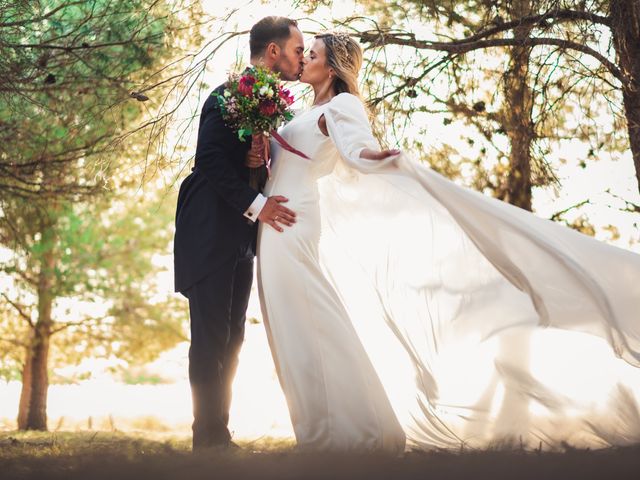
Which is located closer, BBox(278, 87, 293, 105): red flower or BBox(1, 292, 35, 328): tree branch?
BBox(278, 87, 293, 105): red flower

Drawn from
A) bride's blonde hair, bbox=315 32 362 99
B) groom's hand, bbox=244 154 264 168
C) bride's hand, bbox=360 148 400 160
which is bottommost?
bride's hand, bbox=360 148 400 160

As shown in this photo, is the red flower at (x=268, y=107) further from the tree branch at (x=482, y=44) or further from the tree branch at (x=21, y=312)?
the tree branch at (x=21, y=312)

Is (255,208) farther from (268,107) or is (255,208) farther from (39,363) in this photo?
(39,363)

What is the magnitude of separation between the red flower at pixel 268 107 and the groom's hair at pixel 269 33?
0.61m

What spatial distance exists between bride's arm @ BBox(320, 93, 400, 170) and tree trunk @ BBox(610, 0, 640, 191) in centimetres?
237

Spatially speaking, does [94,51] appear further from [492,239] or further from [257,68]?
[492,239]

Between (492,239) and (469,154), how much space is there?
411cm

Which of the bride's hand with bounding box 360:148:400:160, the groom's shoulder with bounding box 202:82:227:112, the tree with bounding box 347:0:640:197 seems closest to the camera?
the bride's hand with bounding box 360:148:400:160

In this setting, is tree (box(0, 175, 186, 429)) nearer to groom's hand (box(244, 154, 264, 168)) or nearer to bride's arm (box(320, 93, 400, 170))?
groom's hand (box(244, 154, 264, 168))

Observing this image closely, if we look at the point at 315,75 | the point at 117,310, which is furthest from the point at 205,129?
the point at 117,310

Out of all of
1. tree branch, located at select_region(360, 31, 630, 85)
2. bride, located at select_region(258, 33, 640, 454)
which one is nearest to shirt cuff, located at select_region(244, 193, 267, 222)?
bride, located at select_region(258, 33, 640, 454)

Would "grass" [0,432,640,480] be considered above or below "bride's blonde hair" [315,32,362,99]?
below

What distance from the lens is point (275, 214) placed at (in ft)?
12.9

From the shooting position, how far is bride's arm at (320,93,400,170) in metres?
3.76
